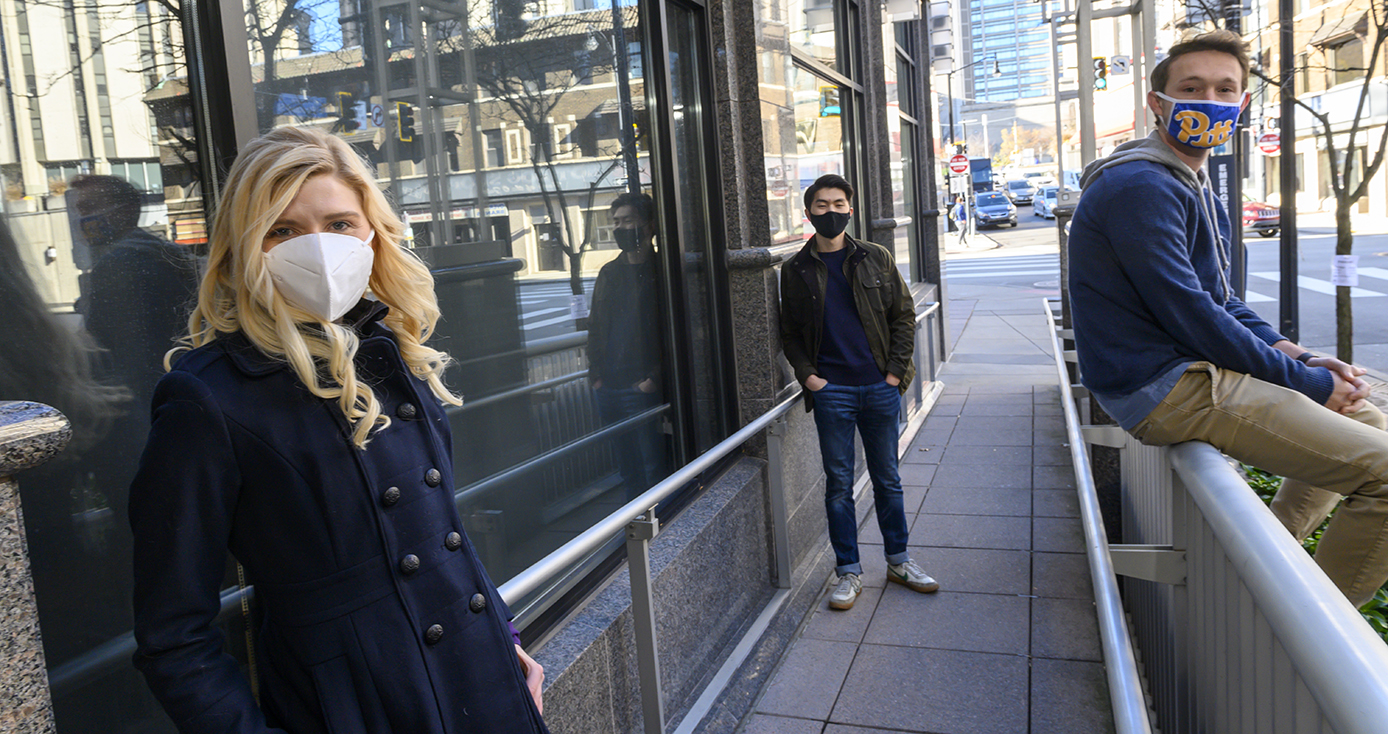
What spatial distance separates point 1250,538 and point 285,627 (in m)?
1.47

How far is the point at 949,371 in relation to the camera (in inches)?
483

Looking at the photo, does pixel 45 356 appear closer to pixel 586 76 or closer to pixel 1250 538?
pixel 1250 538

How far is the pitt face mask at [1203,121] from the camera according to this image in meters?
2.97

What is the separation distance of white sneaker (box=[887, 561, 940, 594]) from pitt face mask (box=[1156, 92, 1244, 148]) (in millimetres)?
2639

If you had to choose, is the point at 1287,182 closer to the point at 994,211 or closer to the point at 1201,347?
the point at 1201,347

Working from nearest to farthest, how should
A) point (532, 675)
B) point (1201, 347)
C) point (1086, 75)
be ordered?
point (532, 675) → point (1201, 347) → point (1086, 75)

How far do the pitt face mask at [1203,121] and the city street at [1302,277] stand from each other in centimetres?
1003

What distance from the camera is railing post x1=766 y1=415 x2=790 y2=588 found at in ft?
15.5

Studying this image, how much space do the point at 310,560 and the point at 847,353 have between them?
12.4 feet

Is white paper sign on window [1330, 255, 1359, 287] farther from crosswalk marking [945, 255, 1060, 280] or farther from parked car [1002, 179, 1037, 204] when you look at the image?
parked car [1002, 179, 1037, 204]

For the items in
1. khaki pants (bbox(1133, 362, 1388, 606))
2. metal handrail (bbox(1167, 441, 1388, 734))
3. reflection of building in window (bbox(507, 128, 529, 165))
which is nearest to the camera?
metal handrail (bbox(1167, 441, 1388, 734))

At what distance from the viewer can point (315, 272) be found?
4.69ft

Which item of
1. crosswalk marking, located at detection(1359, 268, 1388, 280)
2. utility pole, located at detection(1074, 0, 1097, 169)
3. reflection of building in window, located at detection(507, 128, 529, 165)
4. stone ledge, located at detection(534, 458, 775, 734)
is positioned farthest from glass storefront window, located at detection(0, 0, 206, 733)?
crosswalk marking, located at detection(1359, 268, 1388, 280)

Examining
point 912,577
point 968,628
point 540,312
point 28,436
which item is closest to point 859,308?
point 912,577
